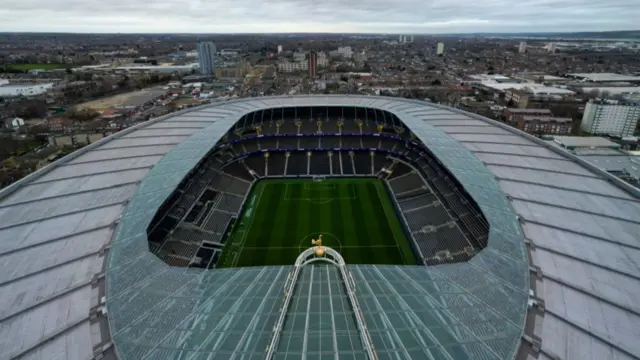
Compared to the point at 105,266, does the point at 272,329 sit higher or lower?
higher

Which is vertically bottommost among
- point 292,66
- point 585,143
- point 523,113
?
→ point 585,143

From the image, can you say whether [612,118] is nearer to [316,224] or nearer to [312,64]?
[316,224]

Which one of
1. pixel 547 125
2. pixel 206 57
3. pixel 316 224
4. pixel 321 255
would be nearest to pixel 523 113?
pixel 547 125

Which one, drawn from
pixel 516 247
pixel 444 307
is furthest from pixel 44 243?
pixel 516 247

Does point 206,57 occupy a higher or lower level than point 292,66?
higher

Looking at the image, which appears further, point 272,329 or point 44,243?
point 44,243

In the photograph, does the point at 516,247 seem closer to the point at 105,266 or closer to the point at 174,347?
the point at 174,347
